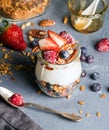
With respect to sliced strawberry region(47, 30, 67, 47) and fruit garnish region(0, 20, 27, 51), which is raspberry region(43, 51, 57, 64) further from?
fruit garnish region(0, 20, 27, 51)

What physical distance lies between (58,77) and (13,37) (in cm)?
24

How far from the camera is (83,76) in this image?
4.30 feet

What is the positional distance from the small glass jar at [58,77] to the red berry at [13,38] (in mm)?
149

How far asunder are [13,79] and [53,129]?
20cm

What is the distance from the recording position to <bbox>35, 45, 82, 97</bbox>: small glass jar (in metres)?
1.20

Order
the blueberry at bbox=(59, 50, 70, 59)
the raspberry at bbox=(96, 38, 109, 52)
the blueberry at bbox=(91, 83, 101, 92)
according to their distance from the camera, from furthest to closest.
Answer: the raspberry at bbox=(96, 38, 109, 52) → the blueberry at bbox=(91, 83, 101, 92) → the blueberry at bbox=(59, 50, 70, 59)

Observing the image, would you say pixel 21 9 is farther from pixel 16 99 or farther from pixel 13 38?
pixel 16 99

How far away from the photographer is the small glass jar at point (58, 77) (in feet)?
3.94

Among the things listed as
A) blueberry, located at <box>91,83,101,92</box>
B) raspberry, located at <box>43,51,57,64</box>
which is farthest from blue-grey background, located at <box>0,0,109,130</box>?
raspberry, located at <box>43,51,57,64</box>

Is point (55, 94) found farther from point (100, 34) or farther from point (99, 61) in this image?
point (100, 34)

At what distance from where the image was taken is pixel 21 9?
148 centimetres

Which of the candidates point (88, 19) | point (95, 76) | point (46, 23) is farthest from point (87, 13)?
point (95, 76)

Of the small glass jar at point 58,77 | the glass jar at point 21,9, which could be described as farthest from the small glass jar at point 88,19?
the small glass jar at point 58,77

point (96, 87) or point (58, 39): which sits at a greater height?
point (58, 39)
